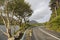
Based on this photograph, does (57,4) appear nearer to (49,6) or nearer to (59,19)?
(49,6)

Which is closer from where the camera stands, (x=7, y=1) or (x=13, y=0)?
(x=7, y=1)

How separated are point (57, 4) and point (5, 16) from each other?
218 feet

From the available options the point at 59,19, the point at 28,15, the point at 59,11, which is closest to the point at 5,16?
the point at 59,19

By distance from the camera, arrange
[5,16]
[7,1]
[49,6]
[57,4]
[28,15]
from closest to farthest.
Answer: [7,1], [5,16], [28,15], [57,4], [49,6]

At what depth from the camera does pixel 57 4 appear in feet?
302

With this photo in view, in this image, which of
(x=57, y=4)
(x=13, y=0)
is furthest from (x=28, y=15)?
(x=13, y=0)

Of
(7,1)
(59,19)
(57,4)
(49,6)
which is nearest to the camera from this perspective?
(7,1)

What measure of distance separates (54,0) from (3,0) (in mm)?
71895

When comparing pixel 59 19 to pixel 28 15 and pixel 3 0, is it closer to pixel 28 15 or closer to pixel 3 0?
pixel 28 15

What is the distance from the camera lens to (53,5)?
97.0 meters

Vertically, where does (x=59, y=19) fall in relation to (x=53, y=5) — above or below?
below

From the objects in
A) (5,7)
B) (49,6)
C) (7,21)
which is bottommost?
(7,21)

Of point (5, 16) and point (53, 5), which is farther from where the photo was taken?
point (53, 5)

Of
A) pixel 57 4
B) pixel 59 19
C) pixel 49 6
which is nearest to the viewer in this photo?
pixel 59 19
